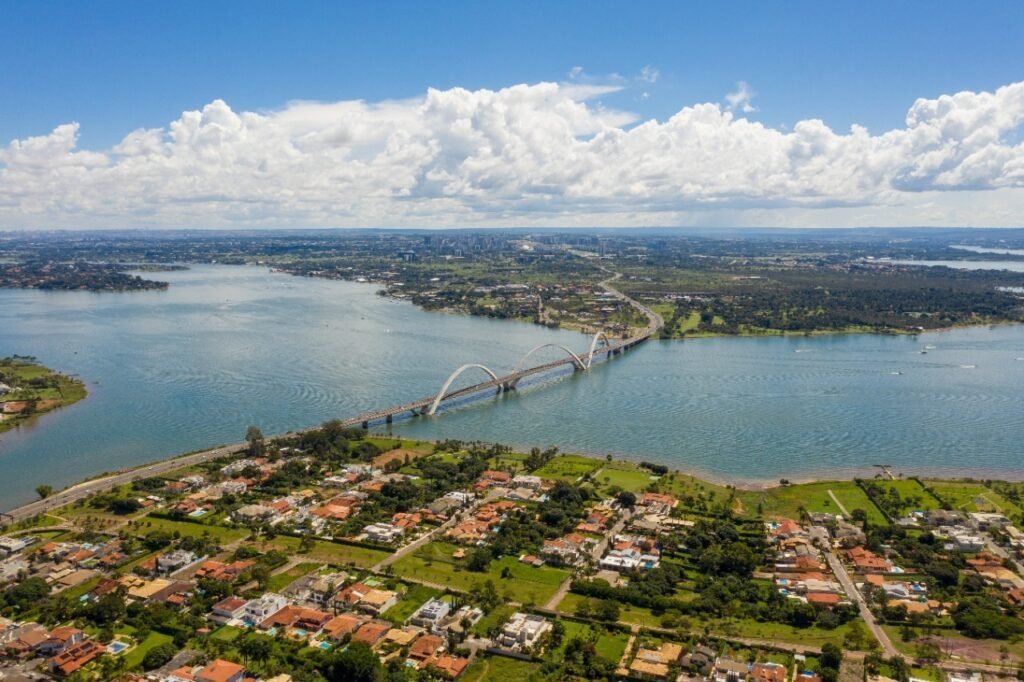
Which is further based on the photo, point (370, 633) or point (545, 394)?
point (545, 394)

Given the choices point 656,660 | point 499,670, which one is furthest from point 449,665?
point 656,660

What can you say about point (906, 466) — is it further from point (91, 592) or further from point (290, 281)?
point (290, 281)

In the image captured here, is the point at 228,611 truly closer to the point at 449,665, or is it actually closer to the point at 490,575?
the point at 449,665

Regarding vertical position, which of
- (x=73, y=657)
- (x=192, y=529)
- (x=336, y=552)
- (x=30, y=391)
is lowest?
(x=336, y=552)

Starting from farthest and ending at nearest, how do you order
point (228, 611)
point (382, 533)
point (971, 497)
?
point (971, 497), point (382, 533), point (228, 611)

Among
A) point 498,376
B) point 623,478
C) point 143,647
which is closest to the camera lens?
point 143,647

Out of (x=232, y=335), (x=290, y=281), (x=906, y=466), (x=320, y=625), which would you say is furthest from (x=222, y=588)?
(x=290, y=281)

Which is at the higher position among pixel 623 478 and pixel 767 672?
pixel 767 672

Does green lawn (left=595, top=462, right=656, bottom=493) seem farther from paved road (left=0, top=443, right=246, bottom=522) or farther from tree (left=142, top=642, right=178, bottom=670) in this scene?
tree (left=142, top=642, right=178, bottom=670)
